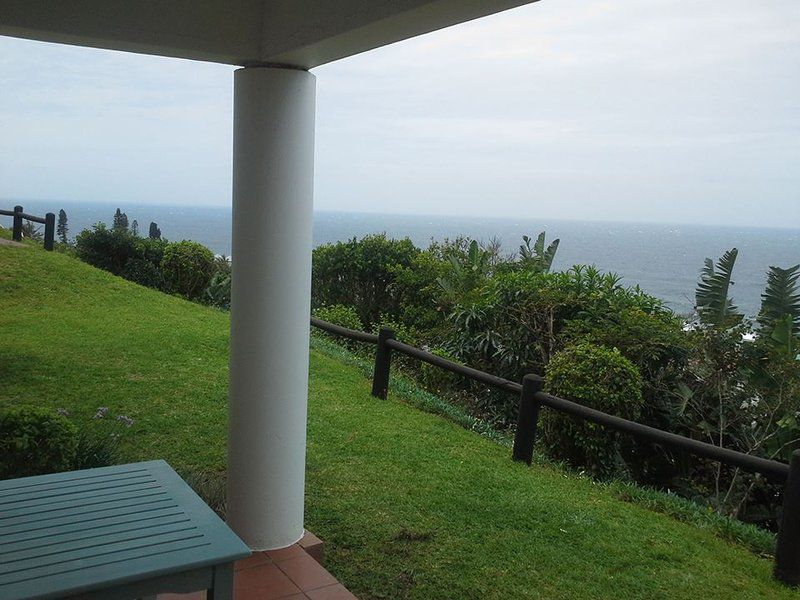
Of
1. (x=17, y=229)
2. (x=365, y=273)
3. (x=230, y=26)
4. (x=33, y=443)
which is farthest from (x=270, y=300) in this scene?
(x=17, y=229)

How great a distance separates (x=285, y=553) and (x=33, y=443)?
1439mm

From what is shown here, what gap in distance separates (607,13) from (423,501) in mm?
6856

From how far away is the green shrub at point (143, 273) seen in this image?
1312 centimetres

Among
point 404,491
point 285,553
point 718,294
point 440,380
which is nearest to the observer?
point 285,553

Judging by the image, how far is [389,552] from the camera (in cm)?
385

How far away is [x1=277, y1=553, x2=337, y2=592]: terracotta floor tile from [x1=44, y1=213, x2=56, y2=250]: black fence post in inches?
463

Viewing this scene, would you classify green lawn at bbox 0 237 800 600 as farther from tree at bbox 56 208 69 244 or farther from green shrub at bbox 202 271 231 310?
tree at bbox 56 208 69 244

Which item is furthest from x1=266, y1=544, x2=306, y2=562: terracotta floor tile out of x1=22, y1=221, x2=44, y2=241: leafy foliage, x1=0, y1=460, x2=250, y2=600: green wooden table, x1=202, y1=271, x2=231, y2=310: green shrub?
x1=22, y1=221, x2=44, y2=241: leafy foliage

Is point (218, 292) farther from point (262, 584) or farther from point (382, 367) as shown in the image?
point (262, 584)

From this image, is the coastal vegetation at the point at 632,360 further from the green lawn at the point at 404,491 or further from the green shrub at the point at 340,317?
the green lawn at the point at 404,491

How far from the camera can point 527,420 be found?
5.53 meters

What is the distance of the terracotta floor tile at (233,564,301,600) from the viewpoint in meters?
3.06

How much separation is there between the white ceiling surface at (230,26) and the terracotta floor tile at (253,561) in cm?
219

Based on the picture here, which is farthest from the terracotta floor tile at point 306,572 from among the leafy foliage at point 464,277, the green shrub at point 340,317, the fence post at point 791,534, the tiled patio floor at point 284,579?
the green shrub at point 340,317
